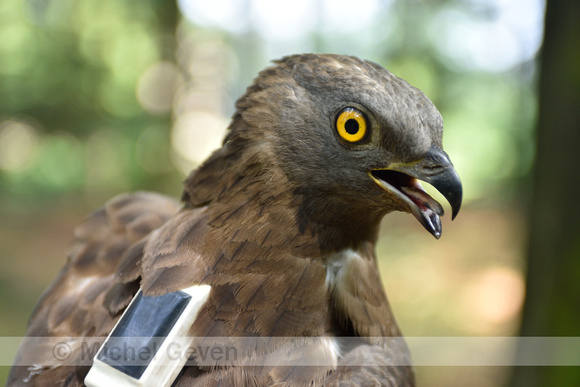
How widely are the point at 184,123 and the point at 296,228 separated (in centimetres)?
619

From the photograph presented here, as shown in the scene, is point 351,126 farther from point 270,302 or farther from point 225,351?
point 225,351

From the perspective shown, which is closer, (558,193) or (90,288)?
(90,288)

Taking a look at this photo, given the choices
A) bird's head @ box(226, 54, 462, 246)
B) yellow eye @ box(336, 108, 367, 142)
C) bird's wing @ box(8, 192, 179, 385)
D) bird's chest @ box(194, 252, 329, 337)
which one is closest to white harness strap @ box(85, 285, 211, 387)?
bird's chest @ box(194, 252, 329, 337)

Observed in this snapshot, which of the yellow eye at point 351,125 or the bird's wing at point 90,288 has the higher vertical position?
the yellow eye at point 351,125

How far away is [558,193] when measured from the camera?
102 inches

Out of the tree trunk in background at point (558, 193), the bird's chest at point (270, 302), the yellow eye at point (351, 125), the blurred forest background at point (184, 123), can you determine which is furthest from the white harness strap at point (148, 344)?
the blurred forest background at point (184, 123)

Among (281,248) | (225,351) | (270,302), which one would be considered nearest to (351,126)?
(281,248)

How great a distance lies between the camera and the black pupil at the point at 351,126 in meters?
1.48

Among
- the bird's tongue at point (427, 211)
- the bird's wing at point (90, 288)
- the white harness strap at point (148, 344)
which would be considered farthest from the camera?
the bird's wing at point (90, 288)

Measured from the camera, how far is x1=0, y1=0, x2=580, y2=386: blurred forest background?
5.84 meters

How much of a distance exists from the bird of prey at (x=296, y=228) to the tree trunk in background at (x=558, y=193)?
4.00 ft

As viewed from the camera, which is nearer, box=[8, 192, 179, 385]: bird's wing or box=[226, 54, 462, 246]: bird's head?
box=[226, 54, 462, 246]: bird's head

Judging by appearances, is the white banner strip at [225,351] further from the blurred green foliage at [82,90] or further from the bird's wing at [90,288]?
the blurred green foliage at [82,90]

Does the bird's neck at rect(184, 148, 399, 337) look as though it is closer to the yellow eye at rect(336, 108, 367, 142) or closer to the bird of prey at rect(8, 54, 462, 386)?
the bird of prey at rect(8, 54, 462, 386)
